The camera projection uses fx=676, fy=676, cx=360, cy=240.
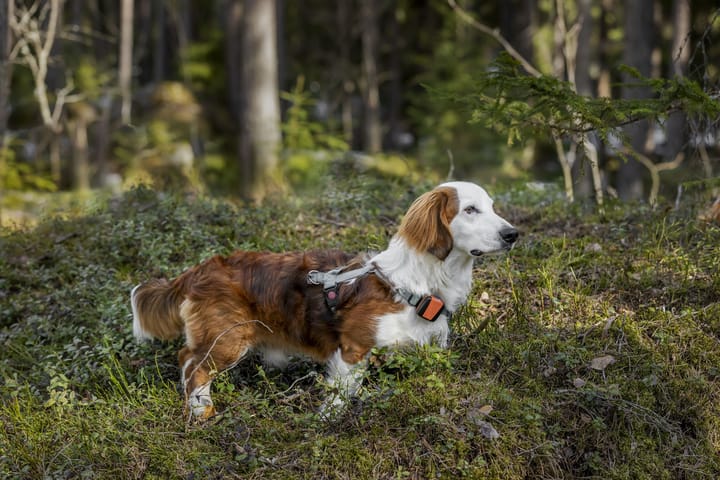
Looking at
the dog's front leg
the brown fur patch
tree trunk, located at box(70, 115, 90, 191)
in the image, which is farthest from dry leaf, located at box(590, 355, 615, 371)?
tree trunk, located at box(70, 115, 90, 191)

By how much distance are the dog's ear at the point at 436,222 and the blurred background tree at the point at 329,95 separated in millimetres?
1472

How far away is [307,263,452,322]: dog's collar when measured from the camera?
172 inches

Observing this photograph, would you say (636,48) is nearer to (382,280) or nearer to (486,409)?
(382,280)

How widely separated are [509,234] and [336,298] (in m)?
→ 1.20

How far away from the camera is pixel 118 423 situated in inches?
168

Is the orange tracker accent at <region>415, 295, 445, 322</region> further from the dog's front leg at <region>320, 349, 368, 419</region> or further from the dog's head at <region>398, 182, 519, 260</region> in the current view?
the dog's front leg at <region>320, 349, 368, 419</region>

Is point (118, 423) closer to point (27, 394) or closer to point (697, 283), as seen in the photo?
point (27, 394)

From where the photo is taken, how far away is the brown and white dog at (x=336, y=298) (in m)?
4.36

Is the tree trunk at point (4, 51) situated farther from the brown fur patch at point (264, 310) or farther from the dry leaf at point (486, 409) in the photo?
the dry leaf at point (486, 409)

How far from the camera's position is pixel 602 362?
4586mm

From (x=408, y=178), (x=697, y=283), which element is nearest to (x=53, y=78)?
(x=408, y=178)

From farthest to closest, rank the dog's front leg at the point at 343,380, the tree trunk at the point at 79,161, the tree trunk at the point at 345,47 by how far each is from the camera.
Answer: the tree trunk at the point at 345,47 < the tree trunk at the point at 79,161 < the dog's front leg at the point at 343,380

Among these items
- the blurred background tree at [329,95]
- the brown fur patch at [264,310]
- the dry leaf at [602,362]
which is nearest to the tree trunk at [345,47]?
the blurred background tree at [329,95]

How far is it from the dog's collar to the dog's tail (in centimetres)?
101
